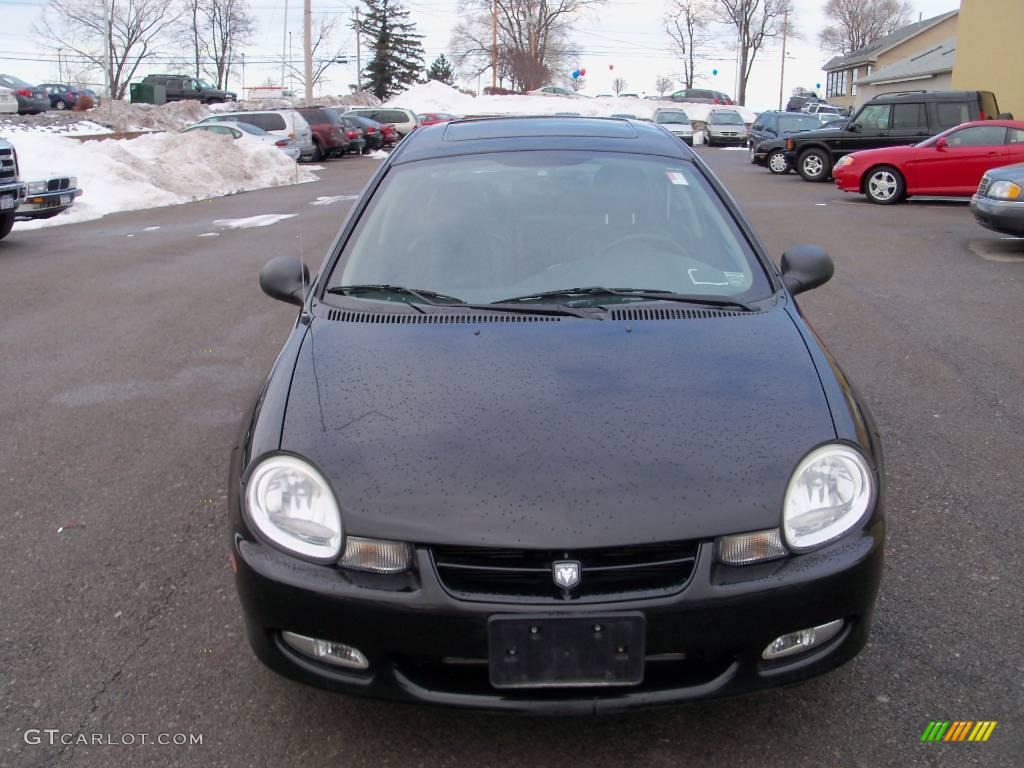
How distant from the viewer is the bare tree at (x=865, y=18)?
9919 cm

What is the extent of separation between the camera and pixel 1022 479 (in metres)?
4.43

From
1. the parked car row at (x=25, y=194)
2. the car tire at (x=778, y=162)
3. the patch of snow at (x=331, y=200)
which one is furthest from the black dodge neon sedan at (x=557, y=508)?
the car tire at (x=778, y=162)

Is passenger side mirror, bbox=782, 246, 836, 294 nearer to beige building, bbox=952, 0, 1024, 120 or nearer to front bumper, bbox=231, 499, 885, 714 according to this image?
front bumper, bbox=231, 499, 885, 714

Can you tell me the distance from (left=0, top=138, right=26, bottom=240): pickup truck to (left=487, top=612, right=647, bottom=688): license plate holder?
12.0 meters

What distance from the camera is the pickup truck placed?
12.2m

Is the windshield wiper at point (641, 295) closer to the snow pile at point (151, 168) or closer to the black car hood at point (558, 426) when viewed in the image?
the black car hood at point (558, 426)

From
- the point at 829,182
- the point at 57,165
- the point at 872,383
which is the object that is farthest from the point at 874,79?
the point at 872,383

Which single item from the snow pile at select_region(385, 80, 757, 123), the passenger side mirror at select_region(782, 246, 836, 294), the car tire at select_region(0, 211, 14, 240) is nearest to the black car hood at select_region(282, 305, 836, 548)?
the passenger side mirror at select_region(782, 246, 836, 294)

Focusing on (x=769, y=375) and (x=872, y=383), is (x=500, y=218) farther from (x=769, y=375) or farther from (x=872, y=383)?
(x=872, y=383)

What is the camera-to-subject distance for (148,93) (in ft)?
179

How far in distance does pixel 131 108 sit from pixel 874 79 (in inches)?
1618

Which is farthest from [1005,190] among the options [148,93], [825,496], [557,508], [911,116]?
[148,93]

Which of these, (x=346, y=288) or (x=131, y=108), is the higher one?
(x=131, y=108)

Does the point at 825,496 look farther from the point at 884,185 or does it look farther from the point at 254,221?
the point at 884,185
